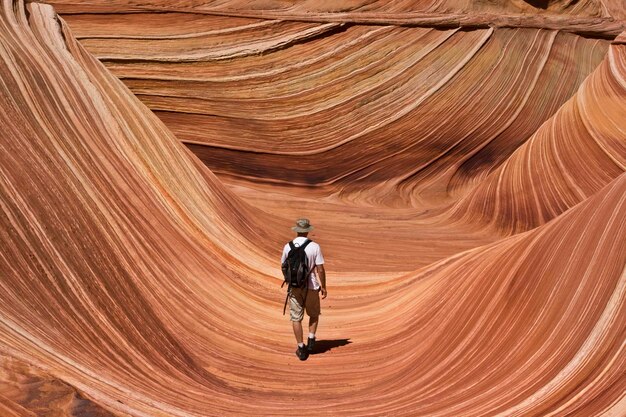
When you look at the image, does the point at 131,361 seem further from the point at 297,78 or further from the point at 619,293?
the point at 297,78

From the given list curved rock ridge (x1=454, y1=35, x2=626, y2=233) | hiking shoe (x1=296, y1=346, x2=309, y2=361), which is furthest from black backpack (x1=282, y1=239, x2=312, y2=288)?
curved rock ridge (x1=454, y1=35, x2=626, y2=233)

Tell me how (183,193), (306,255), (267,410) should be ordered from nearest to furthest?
(267,410), (306,255), (183,193)

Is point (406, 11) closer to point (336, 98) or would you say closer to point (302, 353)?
point (336, 98)

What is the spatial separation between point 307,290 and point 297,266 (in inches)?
8.8

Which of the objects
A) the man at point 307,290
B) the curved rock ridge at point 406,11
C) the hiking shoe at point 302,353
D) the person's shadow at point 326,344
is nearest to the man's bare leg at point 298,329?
the man at point 307,290

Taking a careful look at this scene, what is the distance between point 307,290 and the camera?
6.05m

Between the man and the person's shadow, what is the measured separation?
24 cm

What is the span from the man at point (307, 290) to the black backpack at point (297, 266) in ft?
0.08

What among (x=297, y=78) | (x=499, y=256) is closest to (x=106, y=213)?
(x=499, y=256)

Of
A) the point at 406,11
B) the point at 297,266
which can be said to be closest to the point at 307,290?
the point at 297,266

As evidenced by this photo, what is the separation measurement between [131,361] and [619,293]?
2.89 m

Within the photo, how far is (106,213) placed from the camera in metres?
7.04

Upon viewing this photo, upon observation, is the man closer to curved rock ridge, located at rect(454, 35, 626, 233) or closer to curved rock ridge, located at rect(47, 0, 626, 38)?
curved rock ridge, located at rect(454, 35, 626, 233)

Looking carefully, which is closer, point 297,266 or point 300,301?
point 297,266
